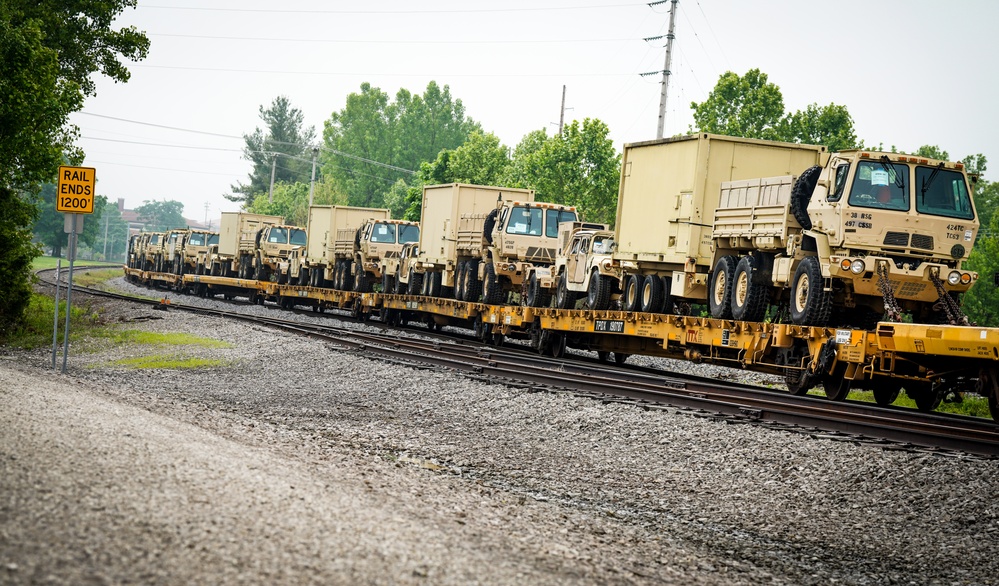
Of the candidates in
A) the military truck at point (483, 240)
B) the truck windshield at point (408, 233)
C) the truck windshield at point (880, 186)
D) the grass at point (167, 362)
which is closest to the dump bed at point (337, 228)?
the truck windshield at point (408, 233)

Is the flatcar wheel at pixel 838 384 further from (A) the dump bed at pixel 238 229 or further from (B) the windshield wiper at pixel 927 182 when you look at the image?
(A) the dump bed at pixel 238 229

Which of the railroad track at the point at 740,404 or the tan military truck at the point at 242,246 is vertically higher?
the tan military truck at the point at 242,246

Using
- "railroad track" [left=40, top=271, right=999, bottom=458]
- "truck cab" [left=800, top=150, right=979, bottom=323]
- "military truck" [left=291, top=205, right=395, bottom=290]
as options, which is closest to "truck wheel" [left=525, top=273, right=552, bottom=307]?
"railroad track" [left=40, top=271, right=999, bottom=458]

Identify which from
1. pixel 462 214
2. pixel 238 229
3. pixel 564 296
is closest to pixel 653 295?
pixel 564 296

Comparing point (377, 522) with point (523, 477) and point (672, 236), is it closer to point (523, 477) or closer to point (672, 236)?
point (523, 477)

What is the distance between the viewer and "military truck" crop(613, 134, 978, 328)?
543 inches

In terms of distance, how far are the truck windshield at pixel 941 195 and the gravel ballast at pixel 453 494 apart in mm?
4738

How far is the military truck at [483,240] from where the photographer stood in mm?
25297

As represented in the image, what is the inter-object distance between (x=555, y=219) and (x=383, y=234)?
11.3 metres

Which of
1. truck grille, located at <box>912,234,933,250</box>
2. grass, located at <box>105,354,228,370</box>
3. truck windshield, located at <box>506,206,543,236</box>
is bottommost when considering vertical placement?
grass, located at <box>105,354,228,370</box>

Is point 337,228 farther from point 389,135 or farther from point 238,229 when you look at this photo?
point 389,135

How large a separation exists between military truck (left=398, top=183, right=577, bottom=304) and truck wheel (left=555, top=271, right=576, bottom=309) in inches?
50.2

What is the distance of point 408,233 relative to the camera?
35750 millimetres

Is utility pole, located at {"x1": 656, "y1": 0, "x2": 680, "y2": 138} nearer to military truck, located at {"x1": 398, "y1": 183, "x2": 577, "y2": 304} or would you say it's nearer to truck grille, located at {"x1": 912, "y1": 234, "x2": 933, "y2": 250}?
military truck, located at {"x1": 398, "y1": 183, "x2": 577, "y2": 304}
